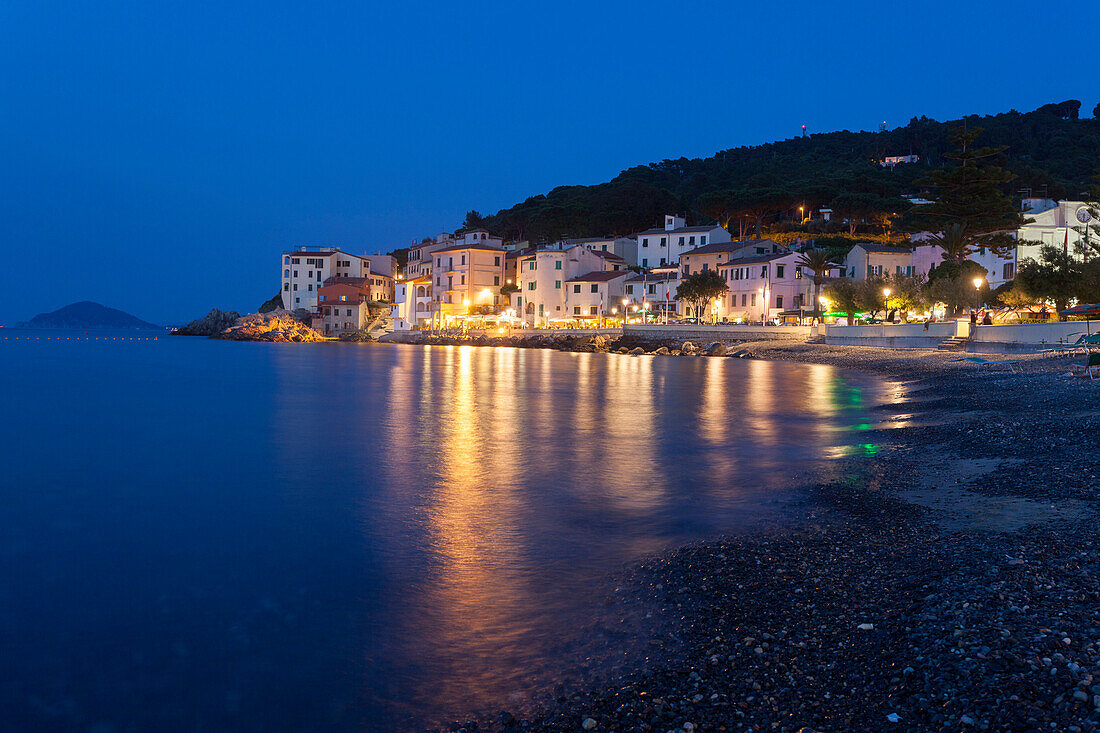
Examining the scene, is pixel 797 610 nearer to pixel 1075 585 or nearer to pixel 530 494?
pixel 1075 585

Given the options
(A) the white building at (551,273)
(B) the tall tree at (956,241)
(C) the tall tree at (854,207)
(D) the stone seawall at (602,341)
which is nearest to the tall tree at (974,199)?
(B) the tall tree at (956,241)

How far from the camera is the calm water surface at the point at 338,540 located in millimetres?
6012

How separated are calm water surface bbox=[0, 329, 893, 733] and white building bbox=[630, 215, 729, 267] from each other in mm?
55644

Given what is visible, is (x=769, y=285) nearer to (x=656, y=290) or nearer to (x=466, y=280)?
(x=656, y=290)

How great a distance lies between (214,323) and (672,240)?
8242 cm

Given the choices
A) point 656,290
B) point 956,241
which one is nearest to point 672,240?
point 656,290

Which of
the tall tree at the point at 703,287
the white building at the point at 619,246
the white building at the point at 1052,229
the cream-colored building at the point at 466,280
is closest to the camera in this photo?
the white building at the point at 1052,229

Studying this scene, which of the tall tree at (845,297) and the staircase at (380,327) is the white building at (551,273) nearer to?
the staircase at (380,327)

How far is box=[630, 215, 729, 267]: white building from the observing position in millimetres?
80062

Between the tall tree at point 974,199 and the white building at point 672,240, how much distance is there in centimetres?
3094

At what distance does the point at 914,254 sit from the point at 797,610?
69.6 m

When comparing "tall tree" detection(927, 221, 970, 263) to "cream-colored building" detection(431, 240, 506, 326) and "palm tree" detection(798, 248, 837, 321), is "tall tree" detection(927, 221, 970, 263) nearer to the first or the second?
"palm tree" detection(798, 248, 837, 321)

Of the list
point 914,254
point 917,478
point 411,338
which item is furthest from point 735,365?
point 411,338

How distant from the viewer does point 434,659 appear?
6.36m
